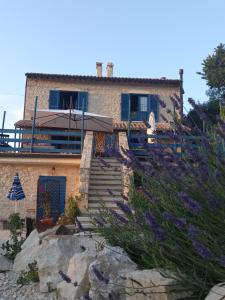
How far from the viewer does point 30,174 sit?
40.4 feet

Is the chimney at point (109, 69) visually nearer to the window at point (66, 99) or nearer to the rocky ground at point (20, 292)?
the window at point (66, 99)

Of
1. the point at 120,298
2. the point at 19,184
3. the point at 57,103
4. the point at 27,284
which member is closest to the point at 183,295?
the point at 120,298

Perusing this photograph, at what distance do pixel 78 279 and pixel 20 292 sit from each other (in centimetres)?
99

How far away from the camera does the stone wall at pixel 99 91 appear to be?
1961cm

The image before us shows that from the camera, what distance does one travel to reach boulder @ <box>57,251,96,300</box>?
142 inches

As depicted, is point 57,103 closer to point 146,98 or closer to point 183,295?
point 146,98

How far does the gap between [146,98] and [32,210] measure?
9.83m

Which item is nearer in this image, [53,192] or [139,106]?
[53,192]

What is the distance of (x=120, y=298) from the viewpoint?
3061mm

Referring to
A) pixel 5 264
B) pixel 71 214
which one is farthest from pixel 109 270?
pixel 71 214

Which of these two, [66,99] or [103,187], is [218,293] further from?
[66,99]

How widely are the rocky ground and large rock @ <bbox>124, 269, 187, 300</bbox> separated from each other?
1478mm

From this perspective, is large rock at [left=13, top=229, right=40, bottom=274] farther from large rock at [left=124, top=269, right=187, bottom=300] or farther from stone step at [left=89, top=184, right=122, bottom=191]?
stone step at [left=89, top=184, right=122, bottom=191]

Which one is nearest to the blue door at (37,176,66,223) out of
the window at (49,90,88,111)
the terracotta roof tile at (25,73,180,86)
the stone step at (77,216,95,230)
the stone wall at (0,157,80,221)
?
the stone wall at (0,157,80,221)
